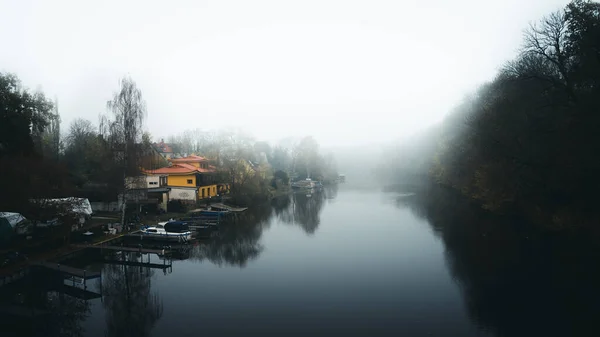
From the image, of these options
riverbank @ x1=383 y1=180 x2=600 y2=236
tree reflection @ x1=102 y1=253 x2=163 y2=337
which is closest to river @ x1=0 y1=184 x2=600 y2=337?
tree reflection @ x1=102 y1=253 x2=163 y2=337

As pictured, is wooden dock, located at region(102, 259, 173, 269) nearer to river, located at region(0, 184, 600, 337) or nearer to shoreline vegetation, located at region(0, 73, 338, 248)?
river, located at region(0, 184, 600, 337)

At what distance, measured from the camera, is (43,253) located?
66.7 ft

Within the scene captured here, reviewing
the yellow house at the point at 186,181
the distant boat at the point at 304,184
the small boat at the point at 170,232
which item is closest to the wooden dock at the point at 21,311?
the small boat at the point at 170,232

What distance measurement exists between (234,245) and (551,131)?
21.6 m

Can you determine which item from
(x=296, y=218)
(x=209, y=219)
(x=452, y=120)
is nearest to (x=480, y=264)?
(x=296, y=218)

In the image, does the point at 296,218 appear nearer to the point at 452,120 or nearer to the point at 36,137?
the point at 36,137

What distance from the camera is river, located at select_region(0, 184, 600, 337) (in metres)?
13.2

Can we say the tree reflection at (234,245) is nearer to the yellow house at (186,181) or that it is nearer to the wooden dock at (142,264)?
the wooden dock at (142,264)

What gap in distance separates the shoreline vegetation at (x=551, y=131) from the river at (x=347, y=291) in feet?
9.30

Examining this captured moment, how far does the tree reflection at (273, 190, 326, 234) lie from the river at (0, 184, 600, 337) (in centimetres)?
582

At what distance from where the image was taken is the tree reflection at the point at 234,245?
74.4ft

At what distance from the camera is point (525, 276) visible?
58.6 ft

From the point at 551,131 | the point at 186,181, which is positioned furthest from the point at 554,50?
the point at 186,181

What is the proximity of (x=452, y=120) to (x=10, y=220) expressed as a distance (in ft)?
199
